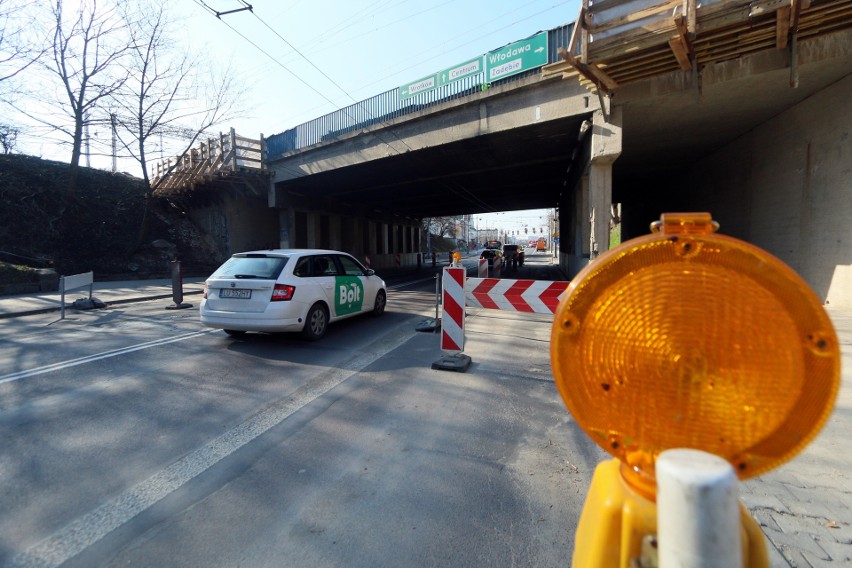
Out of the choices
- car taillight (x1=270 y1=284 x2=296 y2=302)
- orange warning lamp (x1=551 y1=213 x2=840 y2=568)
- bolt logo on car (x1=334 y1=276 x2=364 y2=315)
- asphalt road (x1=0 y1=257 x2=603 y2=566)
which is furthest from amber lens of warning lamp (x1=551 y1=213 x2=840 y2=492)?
bolt logo on car (x1=334 y1=276 x2=364 y2=315)

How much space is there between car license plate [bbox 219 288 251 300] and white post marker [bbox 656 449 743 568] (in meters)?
6.51

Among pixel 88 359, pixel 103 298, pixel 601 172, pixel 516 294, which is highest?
pixel 601 172

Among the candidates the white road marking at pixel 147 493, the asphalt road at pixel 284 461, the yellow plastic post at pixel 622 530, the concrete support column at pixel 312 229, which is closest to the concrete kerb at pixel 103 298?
the asphalt road at pixel 284 461

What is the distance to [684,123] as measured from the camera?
12391mm

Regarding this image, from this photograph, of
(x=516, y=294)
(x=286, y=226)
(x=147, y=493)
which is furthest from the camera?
(x=286, y=226)

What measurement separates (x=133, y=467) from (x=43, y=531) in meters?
0.70

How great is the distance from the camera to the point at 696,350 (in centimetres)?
97

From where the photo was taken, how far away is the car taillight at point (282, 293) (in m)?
6.46

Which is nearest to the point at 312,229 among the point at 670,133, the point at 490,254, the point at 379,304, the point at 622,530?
the point at 490,254

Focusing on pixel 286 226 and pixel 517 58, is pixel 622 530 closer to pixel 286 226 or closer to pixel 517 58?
pixel 517 58

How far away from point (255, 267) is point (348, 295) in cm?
178

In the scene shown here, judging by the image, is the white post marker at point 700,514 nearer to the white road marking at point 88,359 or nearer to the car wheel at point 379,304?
the white road marking at point 88,359

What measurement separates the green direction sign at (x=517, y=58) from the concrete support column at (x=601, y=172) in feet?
8.20

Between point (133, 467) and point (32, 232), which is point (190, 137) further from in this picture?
point (133, 467)
